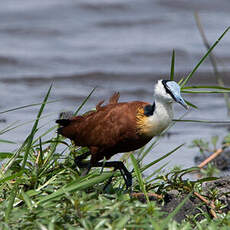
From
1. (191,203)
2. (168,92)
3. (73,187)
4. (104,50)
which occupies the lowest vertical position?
(104,50)

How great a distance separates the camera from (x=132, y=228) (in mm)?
3498

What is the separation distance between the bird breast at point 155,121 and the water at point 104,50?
3.14m

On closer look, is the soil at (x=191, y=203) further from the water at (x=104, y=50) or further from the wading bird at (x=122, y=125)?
the water at (x=104, y=50)

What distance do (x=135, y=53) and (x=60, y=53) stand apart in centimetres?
128

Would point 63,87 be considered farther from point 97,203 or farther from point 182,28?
point 97,203

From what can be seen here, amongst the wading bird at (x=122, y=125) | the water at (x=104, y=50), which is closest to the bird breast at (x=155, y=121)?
the wading bird at (x=122, y=125)

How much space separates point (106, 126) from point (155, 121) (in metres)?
0.36

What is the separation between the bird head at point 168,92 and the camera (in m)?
4.09

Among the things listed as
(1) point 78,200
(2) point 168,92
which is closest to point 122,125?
(2) point 168,92

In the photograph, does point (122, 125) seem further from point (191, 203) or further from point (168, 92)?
point (191, 203)

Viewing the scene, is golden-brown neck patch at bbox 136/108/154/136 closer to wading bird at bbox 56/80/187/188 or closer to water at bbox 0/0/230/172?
wading bird at bbox 56/80/187/188

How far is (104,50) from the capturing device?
1114cm

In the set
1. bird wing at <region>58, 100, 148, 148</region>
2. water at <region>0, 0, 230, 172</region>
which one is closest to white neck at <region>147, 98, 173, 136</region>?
bird wing at <region>58, 100, 148, 148</region>

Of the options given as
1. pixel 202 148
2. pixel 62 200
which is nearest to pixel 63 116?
pixel 62 200
